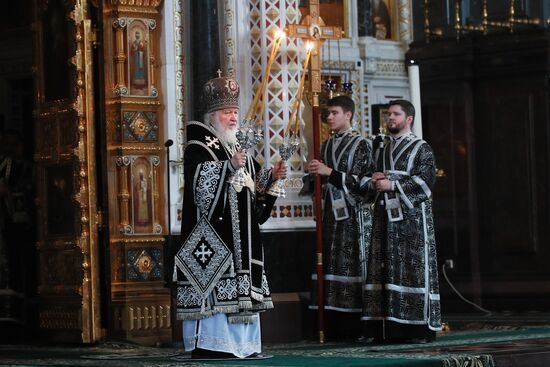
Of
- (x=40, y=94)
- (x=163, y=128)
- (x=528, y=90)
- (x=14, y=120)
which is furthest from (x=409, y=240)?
(x=14, y=120)

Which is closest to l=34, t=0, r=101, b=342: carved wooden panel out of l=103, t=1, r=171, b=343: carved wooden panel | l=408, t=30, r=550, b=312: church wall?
l=103, t=1, r=171, b=343: carved wooden panel

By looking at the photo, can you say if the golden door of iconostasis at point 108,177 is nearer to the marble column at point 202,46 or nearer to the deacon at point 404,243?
the marble column at point 202,46

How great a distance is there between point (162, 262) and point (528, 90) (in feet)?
16.5

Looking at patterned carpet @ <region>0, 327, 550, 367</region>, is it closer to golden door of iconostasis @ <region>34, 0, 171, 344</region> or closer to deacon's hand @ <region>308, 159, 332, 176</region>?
golden door of iconostasis @ <region>34, 0, 171, 344</region>

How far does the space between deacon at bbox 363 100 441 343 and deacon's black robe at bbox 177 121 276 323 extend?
5.24ft

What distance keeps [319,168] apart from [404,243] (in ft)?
3.00

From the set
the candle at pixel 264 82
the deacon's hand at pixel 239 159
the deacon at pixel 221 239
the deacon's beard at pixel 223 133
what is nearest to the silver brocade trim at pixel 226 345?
the deacon at pixel 221 239

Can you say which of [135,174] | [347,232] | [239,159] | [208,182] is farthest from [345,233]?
[239,159]

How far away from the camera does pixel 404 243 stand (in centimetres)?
1226

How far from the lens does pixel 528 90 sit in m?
16.4

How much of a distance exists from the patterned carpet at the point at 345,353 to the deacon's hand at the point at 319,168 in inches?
54.2

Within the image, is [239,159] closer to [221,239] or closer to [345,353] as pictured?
[221,239]

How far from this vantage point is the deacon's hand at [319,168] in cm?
1246

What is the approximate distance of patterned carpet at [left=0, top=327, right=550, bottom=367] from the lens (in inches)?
403
